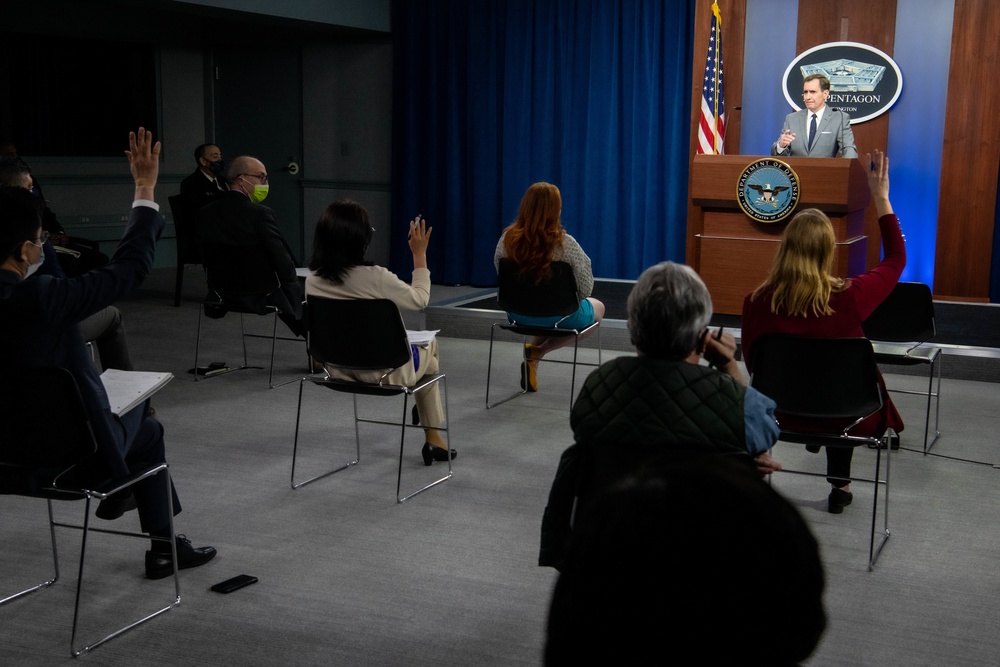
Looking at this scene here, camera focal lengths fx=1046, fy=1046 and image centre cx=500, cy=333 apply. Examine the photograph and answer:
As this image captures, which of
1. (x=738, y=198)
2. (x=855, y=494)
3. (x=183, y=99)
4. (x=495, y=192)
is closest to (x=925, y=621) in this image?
(x=855, y=494)

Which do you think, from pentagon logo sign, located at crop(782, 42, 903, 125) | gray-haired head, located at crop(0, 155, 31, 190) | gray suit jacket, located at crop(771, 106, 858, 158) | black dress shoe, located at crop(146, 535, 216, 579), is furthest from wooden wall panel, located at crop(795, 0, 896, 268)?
black dress shoe, located at crop(146, 535, 216, 579)

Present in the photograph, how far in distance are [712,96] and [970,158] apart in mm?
2031

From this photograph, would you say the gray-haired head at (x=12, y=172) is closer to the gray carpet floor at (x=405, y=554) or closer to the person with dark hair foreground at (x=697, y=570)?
the gray carpet floor at (x=405, y=554)

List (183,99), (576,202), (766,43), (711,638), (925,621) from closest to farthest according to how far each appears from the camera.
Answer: (711,638) < (925,621) < (766,43) < (576,202) < (183,99)

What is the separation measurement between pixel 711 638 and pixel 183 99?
1075 centimetres

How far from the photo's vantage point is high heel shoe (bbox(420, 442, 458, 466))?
4336 millimetres

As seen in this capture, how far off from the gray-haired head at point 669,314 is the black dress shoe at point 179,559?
1.70m

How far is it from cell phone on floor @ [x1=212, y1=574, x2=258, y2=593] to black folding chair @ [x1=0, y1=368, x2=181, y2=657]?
36 cm

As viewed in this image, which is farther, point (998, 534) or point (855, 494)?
point (855, 494)

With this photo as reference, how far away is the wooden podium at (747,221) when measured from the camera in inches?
254

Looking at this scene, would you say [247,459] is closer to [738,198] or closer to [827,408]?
[827,408]

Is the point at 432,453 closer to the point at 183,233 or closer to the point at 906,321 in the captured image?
the point at 906,321

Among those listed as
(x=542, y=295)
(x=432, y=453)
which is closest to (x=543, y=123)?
(x=542, y=295)

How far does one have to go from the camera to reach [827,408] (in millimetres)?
3348
